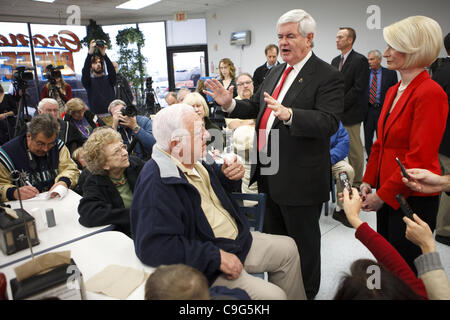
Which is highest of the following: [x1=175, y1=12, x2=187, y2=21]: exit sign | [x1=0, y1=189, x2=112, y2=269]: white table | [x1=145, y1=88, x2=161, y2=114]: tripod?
[x1=175, y1=12, x2=187, y2=21]: exit sign

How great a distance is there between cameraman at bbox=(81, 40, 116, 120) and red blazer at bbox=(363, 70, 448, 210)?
3925 millimetres

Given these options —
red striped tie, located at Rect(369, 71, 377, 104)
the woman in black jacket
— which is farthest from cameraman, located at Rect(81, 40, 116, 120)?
red striped tie, located at Rect(369, 71, 377, 104)

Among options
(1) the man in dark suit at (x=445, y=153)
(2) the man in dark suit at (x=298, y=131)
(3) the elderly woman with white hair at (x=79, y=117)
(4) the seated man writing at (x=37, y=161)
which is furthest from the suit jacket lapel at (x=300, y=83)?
(3) the elderly woman with white hair at (x=79, y=117)

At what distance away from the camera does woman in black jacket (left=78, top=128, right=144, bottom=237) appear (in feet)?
5.59

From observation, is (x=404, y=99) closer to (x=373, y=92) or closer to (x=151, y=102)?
(x=373, y=92)

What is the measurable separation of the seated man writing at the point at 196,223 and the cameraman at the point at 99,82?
3410 mm

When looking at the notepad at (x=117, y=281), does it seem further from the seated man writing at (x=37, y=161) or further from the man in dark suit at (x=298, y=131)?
the seated man writing at (x=37, y=161)

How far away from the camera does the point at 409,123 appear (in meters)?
1.43

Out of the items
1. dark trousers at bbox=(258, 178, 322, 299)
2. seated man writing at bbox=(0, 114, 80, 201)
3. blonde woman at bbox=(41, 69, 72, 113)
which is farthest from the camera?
→ blonde woman at bbox=(41, 69, 72, 113)

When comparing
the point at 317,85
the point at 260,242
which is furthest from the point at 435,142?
the point at 260,242

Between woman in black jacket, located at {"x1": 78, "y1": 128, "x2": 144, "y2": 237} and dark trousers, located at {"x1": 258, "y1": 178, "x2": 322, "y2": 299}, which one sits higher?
woman in black jacket, located at {"x1": 78, "y1": 128, "x2": 144, "y2": 237}

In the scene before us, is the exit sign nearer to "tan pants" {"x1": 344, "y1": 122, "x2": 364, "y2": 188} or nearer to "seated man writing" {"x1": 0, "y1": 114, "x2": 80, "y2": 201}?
"tan pants" {"x1": 344, "y1": 122, "x2": 364, "y2": 188}

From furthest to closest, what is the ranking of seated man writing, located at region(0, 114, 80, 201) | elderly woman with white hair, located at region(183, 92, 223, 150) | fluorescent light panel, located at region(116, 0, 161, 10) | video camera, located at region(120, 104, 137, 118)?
fluorescent light panel, located at region(116, 0, 161, 10) < elderly woman with white hair, located at region(183, 92, 223, 150) < video camera, located at region(120, 104, 137, 118) < seated man writing, located at region(0, 114, 80, 201)
